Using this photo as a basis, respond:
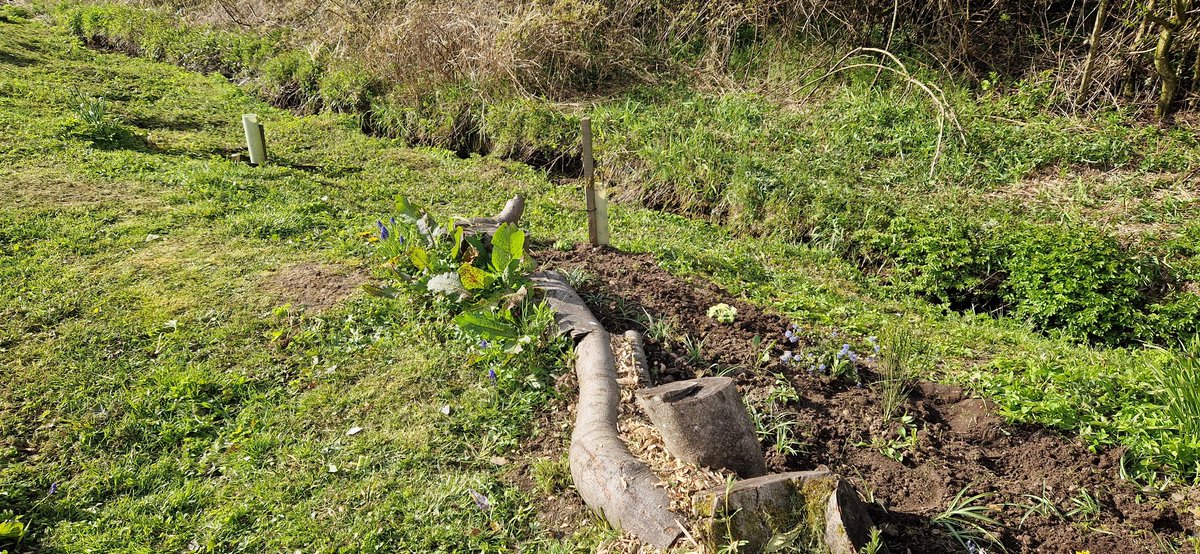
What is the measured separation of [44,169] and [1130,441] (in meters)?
7.49

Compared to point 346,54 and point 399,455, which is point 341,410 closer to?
point 399,455

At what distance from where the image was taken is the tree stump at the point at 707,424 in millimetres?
2586

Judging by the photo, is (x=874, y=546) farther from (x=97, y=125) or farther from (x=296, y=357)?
(x=97, y=125)

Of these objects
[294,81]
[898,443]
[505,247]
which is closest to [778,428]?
[898,443]

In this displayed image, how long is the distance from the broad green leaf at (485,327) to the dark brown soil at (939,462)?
53 centimetres

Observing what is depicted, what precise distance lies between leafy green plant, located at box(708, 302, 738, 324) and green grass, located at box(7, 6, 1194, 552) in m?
0.49

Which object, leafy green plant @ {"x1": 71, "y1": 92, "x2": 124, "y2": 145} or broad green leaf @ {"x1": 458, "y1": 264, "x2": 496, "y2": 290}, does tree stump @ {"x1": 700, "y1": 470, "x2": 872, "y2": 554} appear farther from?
leafy green plant @ {"x1": 71, "y1": 92, "x2": 124, "y2": 145}

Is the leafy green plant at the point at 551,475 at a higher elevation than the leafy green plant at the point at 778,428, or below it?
below

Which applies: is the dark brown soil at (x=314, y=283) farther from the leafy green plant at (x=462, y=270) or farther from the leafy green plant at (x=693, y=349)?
the leafy green plant at (x=693, y=349)

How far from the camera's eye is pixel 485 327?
364cm

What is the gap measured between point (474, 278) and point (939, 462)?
7.28ft

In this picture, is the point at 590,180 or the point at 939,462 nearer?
the point at 939,462

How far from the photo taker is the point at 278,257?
5004 millimetres

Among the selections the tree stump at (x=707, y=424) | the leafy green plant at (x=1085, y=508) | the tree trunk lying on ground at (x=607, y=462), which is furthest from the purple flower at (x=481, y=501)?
the leafy green plant at (x=1085, y=508)
